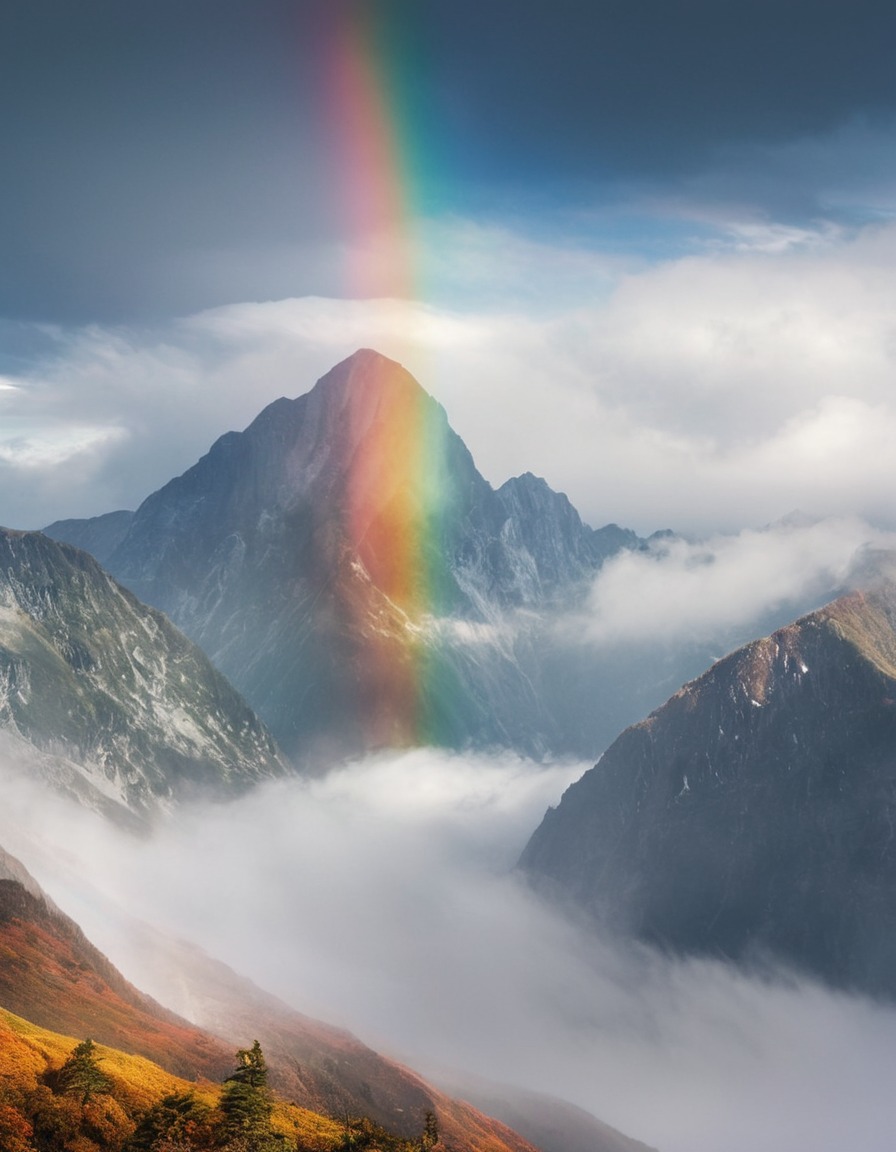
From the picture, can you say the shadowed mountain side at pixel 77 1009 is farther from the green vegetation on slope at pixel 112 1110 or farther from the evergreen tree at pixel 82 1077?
the evergreen tree at pixel 82 1077

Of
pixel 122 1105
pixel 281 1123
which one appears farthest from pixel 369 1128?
pixel 122 1105

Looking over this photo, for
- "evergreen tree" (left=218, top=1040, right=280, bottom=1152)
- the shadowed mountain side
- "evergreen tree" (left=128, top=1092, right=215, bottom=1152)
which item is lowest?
"evergreen tree" (left=128, top=1092, right=215, bottom=1152)

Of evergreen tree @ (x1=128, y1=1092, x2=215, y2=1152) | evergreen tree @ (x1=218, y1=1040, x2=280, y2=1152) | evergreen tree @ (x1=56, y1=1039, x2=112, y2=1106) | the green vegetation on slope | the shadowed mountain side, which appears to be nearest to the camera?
the green vegetation on slope

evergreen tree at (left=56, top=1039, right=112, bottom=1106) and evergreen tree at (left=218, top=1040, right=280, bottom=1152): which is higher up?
evergreen tree at (left=218, top=1040, right=280, bottom=1152)

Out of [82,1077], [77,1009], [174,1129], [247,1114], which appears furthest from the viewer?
[77,1009]

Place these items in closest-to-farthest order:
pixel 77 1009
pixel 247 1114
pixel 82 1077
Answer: pixel 82 1077
pixel 247 1114
pixel 77 1009

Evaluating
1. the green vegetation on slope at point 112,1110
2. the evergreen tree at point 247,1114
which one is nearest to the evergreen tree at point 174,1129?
the green vegetation on slope at point 112,1110

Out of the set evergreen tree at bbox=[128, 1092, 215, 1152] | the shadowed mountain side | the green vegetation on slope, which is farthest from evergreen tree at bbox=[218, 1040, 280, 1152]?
the shadowed mountain side

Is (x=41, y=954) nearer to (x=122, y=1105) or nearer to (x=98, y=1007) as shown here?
(x=98, y=1007)

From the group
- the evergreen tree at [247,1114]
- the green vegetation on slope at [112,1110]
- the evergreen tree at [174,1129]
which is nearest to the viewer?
the green vegetation on slope at [112,1110]

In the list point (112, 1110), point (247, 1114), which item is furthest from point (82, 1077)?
point (247, 1114)

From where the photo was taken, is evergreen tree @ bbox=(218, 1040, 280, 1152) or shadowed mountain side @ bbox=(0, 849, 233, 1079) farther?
shadowed mountain side @ bbox=(0, 849, 233, 1079)

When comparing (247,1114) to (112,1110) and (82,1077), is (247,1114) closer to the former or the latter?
(112,1110)

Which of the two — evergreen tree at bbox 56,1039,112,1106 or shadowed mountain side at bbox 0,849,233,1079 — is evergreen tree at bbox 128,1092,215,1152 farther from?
shadowed mountain side at bbox 0,849,233,1079
